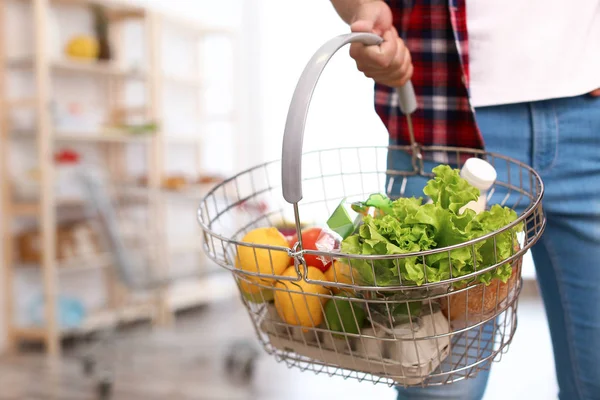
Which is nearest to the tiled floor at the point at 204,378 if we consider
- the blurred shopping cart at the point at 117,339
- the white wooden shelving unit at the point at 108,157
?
the blurred shopping cart at the point at 117,339

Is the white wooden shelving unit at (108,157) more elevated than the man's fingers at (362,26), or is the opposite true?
the man's fingers at (362,26)

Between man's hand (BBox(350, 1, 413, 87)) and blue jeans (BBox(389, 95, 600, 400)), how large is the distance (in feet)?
0.58

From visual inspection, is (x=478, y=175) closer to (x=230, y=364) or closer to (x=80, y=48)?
(x=230, y=364)

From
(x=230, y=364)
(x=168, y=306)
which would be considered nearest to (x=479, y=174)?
(x=230, y=364)

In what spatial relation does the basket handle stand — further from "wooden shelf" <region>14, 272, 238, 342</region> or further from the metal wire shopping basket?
"wooden shelf" <region>14, 272, 238, 342</region>

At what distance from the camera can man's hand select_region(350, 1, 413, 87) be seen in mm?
683

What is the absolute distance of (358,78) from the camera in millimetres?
3836

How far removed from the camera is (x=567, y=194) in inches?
31.8

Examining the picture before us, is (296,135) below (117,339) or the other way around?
the other way around

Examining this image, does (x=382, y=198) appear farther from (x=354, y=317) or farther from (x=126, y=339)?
(x=126, y=339)

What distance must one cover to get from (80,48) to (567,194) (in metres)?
2.83

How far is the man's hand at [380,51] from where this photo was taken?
683 millimetres

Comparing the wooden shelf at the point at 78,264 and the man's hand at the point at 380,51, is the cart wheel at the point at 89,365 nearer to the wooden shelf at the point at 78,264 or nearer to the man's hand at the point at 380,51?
the wooden shelf at the point at 78,264

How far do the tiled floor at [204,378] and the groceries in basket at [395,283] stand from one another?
5.64 feet
